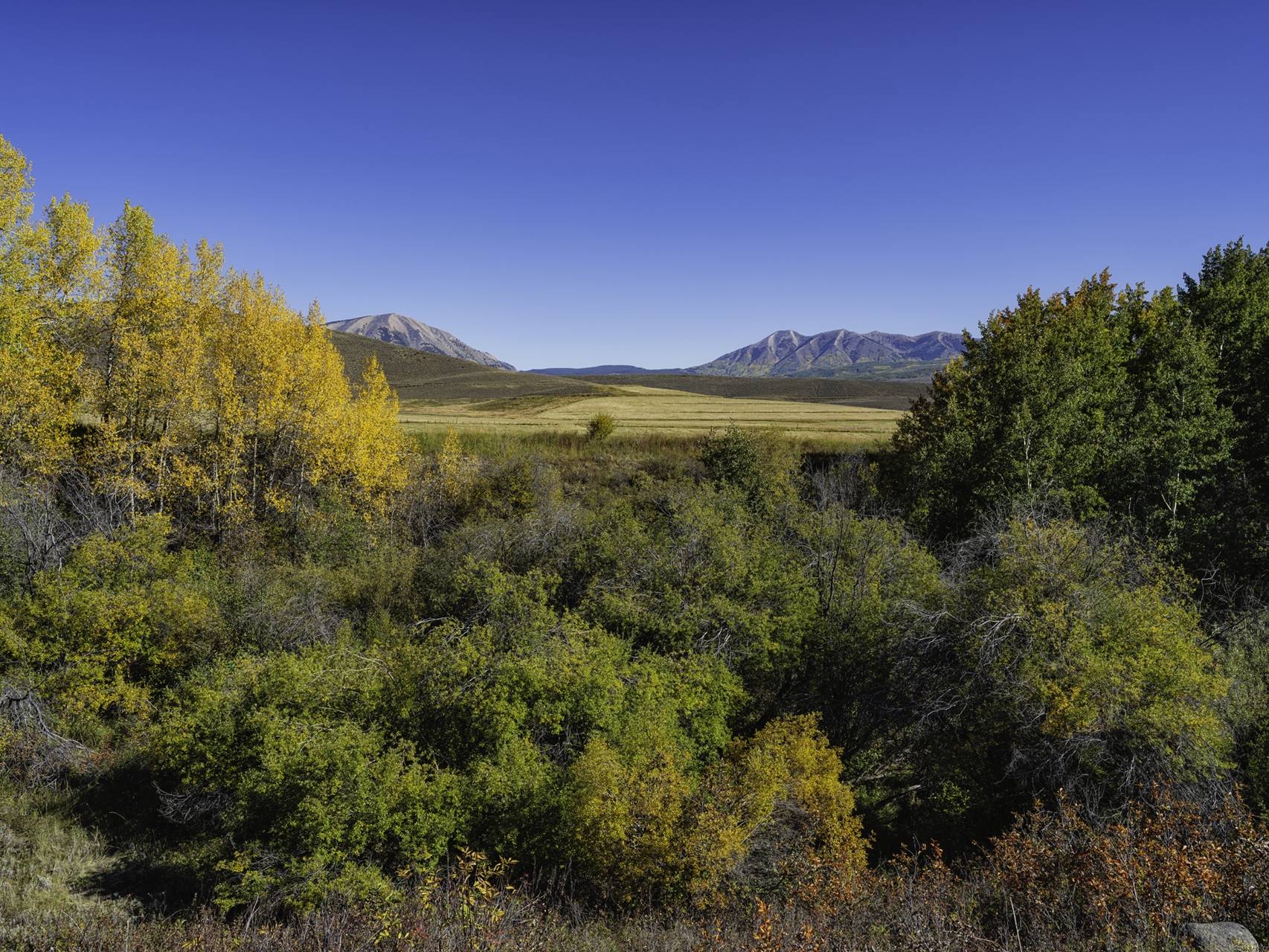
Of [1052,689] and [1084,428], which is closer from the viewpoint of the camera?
[1052,689]

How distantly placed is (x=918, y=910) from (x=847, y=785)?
9872mm

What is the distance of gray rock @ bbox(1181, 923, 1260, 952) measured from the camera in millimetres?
8211

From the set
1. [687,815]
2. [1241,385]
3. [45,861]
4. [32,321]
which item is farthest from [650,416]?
[45,861]

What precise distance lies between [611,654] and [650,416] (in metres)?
53.9

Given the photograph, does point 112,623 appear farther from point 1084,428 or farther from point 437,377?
point 437,377

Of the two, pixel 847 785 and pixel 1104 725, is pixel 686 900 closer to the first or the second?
pixel 847 785

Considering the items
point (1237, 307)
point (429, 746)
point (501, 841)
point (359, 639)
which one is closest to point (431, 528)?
point (359, 639)

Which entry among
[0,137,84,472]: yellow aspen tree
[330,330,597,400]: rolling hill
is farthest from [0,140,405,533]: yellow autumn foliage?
[330,330,597,400]: rolling hill

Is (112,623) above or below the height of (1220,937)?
below

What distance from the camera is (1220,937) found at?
8375 millimetres

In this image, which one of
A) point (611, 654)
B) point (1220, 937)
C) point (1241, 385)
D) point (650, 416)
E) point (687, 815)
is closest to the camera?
point (1220, 937)

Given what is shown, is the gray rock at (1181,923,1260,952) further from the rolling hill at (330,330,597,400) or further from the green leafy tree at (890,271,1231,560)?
the rolling hill at (330,330,597,400)

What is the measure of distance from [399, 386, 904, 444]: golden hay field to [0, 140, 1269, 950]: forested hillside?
1659 centimetres

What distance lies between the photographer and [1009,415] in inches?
1275
